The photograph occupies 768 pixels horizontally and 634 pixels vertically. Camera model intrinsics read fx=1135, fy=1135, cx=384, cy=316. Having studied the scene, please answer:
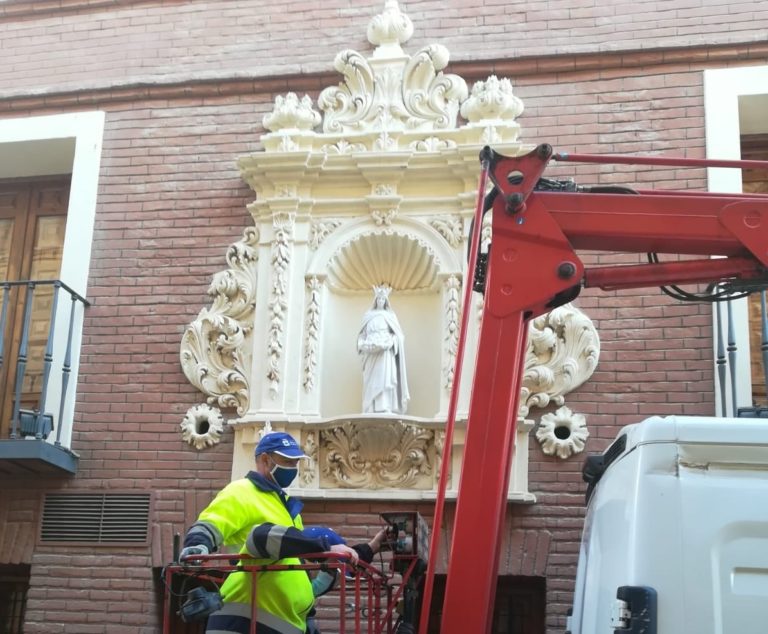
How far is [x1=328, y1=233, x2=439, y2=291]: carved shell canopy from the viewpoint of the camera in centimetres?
738

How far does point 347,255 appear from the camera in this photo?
7461 millimetres

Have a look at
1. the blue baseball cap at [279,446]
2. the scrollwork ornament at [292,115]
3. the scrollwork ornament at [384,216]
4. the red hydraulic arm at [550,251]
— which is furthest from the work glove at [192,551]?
the scrollwork ornament at [292,115]

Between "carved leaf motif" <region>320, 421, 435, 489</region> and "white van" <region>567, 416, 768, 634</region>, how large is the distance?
11.1ft

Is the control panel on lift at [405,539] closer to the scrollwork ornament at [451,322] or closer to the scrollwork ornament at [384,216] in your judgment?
the scrollwork ornament at [451,322]

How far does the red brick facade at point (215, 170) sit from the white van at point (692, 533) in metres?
3.29

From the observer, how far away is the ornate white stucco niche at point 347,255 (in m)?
7.08

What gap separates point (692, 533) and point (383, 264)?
4477 mm

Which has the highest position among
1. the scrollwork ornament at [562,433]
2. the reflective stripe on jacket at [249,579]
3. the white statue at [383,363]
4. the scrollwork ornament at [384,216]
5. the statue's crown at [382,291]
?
the scrollwork ornament at [384,216]

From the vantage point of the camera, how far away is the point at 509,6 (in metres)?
7.82

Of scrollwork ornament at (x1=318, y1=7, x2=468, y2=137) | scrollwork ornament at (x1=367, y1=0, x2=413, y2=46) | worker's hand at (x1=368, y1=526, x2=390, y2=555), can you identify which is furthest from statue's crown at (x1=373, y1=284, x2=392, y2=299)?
worker's hand at (x1=368, y1=526, x2=390, y2=555)

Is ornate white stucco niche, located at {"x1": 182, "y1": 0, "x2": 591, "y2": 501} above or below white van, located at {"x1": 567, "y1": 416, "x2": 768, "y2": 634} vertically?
above

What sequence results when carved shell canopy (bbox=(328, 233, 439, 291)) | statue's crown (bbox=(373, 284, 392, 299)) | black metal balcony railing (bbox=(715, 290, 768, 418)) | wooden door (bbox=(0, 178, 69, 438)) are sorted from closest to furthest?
black metal balcony railing (bbox=(715, 290, 768, 418)) < statue's crown (bbox=(373, 284, 392, 299)) < carved shell canopy (bbox=(328, 233, 439, 291)) < wooden door (bbox=(0, 178, 69, 438))

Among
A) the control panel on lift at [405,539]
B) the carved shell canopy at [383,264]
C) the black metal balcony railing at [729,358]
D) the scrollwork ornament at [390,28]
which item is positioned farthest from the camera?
the scrollwork ornament at [390,28]

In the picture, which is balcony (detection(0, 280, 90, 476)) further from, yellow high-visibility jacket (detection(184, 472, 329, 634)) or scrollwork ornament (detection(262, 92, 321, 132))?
yellow high-visibility jacket (detection(184, 472, 329, 634))
